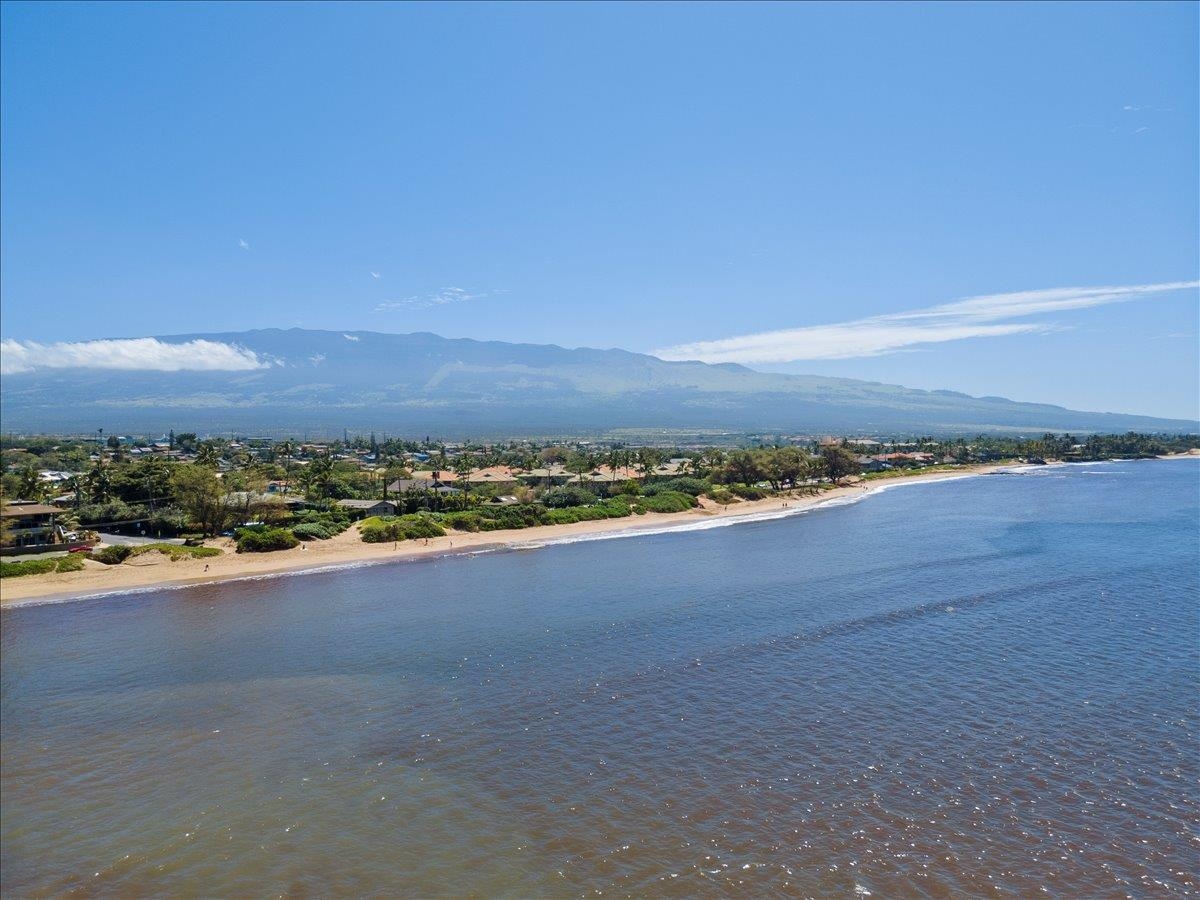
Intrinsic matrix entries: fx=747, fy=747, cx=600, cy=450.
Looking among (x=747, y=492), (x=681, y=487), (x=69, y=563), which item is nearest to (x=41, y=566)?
(x=69, y=563)

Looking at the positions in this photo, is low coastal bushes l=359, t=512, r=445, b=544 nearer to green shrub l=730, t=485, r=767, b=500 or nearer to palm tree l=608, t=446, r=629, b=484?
palm tree l=608, t=446, r=629, b=484

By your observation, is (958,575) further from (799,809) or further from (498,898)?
(498,898)

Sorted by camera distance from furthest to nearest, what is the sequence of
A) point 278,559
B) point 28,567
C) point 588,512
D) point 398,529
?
point 588,512 < point 398,529 < point 278,559 < point 28,567

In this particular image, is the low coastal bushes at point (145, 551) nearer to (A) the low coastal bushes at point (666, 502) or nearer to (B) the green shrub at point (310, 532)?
(B) the green shrub at point (310, 532)

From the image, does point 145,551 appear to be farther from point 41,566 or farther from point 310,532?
point 310,532

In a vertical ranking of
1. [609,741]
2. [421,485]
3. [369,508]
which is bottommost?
[609,741]

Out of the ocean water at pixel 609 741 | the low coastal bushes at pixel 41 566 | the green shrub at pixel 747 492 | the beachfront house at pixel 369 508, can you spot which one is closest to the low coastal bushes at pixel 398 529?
the beachfront house at pixel 369 508
